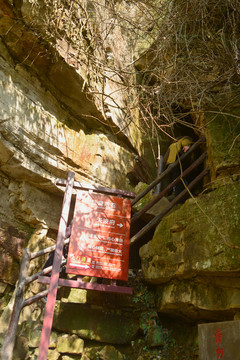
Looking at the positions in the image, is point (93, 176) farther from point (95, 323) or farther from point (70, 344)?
point (70, 344)

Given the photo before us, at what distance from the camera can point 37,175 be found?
17.1 feet

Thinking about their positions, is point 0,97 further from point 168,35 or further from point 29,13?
point 168,35

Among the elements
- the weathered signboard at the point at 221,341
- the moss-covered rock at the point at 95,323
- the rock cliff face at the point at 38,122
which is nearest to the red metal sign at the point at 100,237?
the moss-covered rock at the point at 95,323

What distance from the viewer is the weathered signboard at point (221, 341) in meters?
1.92

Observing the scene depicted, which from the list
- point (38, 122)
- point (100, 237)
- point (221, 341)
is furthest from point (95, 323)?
point (38, 122)

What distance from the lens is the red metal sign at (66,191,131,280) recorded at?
3961mm

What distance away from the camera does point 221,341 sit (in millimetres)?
2037

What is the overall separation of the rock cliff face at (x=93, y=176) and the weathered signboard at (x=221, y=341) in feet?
3.94

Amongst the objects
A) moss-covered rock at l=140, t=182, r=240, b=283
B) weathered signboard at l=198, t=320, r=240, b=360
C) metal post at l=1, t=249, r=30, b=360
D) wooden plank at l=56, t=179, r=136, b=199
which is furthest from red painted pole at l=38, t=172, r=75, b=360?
weathered signboard at l=198, t=320, r=240, b=360

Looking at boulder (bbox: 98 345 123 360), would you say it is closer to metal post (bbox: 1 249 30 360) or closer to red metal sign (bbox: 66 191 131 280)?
red metal sign (bbox: 66 191 131 280)

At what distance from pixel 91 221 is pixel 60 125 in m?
2.38

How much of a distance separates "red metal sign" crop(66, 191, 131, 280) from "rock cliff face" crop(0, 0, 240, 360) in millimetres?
595

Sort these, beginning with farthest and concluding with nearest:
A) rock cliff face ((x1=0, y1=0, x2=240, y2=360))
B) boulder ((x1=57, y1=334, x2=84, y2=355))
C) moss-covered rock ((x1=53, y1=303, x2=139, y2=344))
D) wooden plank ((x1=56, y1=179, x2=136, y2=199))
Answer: wooden plank ((x1=56, y1=179, x2=136, y2=199)), moss-covered rock ((x1=53, y1=303, x2=139, y2=344)), boulder ((x1=57, y1=334, x2=84, y2=355)), rock cliff face ((x1=0, y1=0, x2=240, y2=360))

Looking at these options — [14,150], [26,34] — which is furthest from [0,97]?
[26,34]
